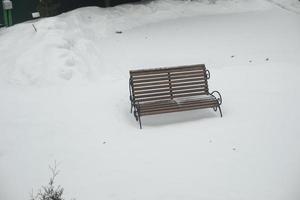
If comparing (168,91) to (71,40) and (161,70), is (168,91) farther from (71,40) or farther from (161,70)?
(71,40)

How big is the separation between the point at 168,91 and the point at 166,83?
0.25m

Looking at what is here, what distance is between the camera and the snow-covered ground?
5488mm

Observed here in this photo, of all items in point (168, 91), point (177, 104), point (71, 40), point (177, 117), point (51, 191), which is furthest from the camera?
point (71, 40)

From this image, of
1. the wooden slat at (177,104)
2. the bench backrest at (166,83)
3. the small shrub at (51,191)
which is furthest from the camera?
the bench backrest at (166,83)

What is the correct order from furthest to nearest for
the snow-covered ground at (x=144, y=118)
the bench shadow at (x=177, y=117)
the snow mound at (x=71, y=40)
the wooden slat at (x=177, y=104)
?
1. the snow mound at (x=71, y=40)
2. the bench shadow at (x=177, y=117)
3. the wooden slat at (x=177, y=104)
4. the snow-covered ground at (x=144, y=118)

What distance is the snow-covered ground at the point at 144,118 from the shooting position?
549 centimetres

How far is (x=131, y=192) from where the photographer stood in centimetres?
525

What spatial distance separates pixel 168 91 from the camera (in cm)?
778

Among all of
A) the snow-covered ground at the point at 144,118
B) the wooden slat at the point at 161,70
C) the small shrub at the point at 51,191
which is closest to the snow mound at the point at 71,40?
the snow-covered ground at the point at 144,118

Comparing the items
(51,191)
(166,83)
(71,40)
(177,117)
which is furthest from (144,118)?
(51,191)

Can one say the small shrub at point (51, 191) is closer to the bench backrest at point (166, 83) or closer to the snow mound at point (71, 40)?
the bench backrest at point (166, 83)

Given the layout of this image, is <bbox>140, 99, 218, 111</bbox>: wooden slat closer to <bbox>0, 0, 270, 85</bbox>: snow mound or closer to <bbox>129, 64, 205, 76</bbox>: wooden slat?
<bbox>129, 64, 205, 76</bbox>: wooden slat

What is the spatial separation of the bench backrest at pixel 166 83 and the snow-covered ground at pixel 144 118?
0.41m

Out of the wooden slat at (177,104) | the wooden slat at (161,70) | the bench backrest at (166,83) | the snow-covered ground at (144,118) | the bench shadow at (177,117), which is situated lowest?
the bench shadow at (177,117)
